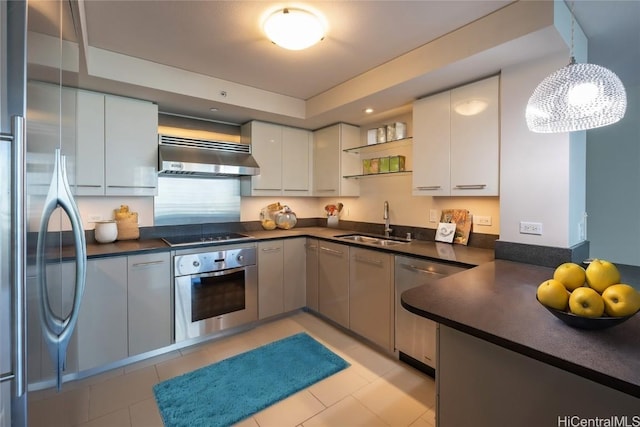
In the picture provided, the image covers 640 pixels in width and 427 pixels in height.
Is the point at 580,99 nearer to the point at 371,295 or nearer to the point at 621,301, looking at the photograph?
the point at 621,301

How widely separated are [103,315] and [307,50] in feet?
7.96

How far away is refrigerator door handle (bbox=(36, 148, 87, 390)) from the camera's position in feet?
2.70

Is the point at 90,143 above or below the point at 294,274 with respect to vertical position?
above

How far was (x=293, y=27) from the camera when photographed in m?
1.59

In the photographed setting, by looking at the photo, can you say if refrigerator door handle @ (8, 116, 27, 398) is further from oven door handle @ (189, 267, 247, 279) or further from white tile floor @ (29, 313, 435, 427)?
oven door handle @ (189, 267, 247, 279)

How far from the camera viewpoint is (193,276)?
2.42 metres

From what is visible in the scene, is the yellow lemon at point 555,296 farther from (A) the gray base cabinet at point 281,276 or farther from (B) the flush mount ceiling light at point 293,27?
(A) the gray base cabinet at point 281,276

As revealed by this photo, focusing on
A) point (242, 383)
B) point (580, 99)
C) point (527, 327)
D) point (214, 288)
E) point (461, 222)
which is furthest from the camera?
point (214, 288)

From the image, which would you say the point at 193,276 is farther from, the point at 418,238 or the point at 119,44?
the point at 418,238

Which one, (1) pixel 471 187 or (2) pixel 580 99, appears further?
(1) pixel 471 187

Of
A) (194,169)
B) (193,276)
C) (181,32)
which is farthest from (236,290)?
(181,32)

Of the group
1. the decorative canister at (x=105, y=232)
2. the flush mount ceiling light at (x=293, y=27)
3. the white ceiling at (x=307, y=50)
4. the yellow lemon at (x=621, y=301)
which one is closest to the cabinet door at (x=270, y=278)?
the decorative canister at (x=105, y=232)

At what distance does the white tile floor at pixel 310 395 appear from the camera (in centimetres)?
166
